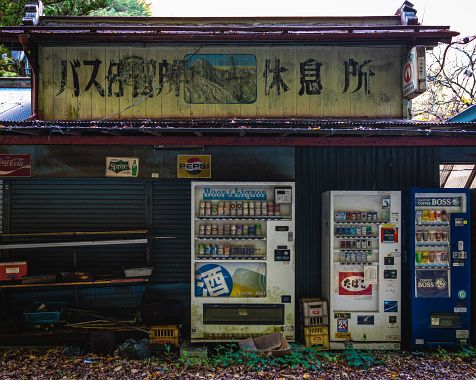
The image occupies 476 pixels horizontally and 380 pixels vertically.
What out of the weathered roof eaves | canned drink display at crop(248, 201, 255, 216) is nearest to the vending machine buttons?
canned drink display at crop(248, 201, 255, 216)

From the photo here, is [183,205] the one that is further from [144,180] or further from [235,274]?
[235,274]

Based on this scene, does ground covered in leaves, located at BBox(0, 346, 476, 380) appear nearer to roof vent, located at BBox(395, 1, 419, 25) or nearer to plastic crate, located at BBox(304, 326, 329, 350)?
plastic crate, located at BBox(304, 326, 329, 350)

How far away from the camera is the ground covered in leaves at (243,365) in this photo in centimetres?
527

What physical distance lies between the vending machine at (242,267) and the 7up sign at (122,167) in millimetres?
1077

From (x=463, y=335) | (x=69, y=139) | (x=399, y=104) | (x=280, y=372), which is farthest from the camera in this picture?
(x=399, y=104)

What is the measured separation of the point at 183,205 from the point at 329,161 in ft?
8.76

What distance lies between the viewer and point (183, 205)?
7.06 meters

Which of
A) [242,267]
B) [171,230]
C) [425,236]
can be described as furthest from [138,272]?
[425,236]

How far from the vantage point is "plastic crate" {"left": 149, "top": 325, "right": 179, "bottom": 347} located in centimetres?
610

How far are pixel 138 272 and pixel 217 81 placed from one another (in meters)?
3.66

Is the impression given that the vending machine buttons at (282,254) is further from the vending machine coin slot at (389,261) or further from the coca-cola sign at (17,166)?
the coca-cola sign at (17,166)

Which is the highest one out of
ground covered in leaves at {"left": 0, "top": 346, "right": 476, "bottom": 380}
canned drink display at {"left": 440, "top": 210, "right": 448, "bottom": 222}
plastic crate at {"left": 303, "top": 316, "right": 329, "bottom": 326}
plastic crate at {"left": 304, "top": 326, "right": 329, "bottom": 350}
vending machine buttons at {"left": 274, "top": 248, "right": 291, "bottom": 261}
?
canned drink display at {"left": 440, "top": 210, "right": 448, "bottom": 222}

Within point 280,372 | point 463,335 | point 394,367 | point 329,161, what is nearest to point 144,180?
point 329,161

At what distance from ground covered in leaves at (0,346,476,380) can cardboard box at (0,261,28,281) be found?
1.11 metres
